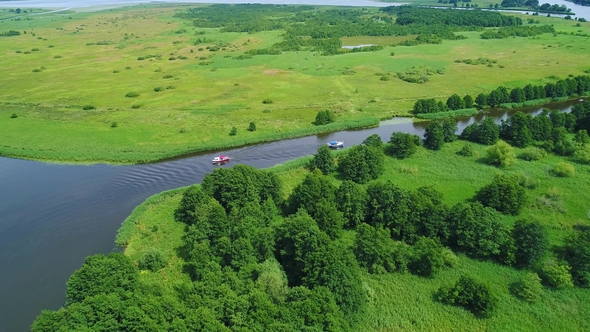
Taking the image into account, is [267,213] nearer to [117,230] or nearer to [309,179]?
[309,179]

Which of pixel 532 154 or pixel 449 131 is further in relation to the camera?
pixel 449 131

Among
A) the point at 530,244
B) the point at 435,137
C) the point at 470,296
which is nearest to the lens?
the point at 470,296

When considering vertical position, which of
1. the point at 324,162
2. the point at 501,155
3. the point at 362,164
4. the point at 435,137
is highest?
the point at 435,137

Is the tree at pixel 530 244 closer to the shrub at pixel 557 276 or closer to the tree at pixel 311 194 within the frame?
the shrub at pixel 557 276

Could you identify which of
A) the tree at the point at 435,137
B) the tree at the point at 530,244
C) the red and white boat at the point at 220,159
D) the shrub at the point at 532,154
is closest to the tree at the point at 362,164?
the tree at the point at 435,137

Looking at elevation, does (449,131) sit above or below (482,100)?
below

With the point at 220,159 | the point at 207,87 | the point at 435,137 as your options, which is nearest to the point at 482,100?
the point at 435,137

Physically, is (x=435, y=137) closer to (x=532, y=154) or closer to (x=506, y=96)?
→ (x=532, y=154)

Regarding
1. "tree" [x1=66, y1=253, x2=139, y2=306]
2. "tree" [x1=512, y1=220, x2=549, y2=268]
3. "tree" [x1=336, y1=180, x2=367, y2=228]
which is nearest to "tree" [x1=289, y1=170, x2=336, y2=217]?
"tree" [x1=336, y1=180, x2=367, y2=228]
